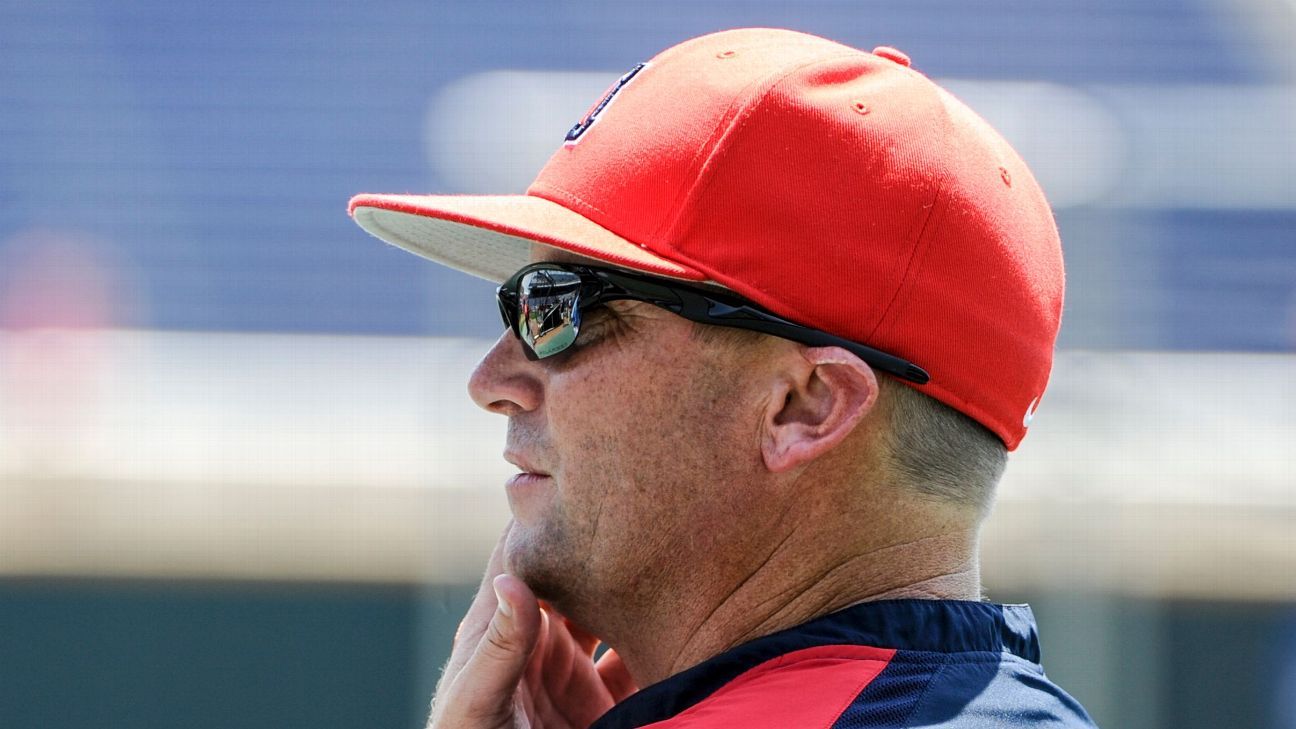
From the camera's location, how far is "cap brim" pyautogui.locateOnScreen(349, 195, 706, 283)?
1.44 meters

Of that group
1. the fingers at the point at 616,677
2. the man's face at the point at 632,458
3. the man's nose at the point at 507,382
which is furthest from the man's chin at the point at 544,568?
the fingers at the point at 616,677

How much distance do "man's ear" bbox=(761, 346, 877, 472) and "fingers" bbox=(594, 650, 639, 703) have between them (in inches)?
23.1

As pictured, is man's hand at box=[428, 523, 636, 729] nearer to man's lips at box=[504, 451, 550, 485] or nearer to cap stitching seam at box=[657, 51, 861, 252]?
man's lips at box=[504, 451, 550, 485]

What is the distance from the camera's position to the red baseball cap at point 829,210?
1405 mm

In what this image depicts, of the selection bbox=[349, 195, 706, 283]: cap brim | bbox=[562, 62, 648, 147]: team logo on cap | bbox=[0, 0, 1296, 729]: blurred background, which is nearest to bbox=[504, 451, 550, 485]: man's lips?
bbox=[349, 195, 706, 283]: cap brim

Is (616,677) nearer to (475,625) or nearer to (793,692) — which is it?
(475,625)

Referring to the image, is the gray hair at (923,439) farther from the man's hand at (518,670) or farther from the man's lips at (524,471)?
the man's hand at (518,670)

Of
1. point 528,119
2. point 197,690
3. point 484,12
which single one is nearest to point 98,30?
point 484,12

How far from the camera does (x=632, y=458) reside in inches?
59.5

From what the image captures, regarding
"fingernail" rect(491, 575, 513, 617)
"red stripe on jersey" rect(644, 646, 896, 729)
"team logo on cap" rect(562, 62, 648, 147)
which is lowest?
"red stripe on jersey" rect(644, 646, 896, 729)

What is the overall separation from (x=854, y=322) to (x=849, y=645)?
1.04 ft

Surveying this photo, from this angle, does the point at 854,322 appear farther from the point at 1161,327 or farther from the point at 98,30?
the point at 98,30

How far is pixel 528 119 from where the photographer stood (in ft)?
13.5

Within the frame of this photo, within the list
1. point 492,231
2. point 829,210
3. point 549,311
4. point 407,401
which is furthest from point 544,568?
point 407,401
